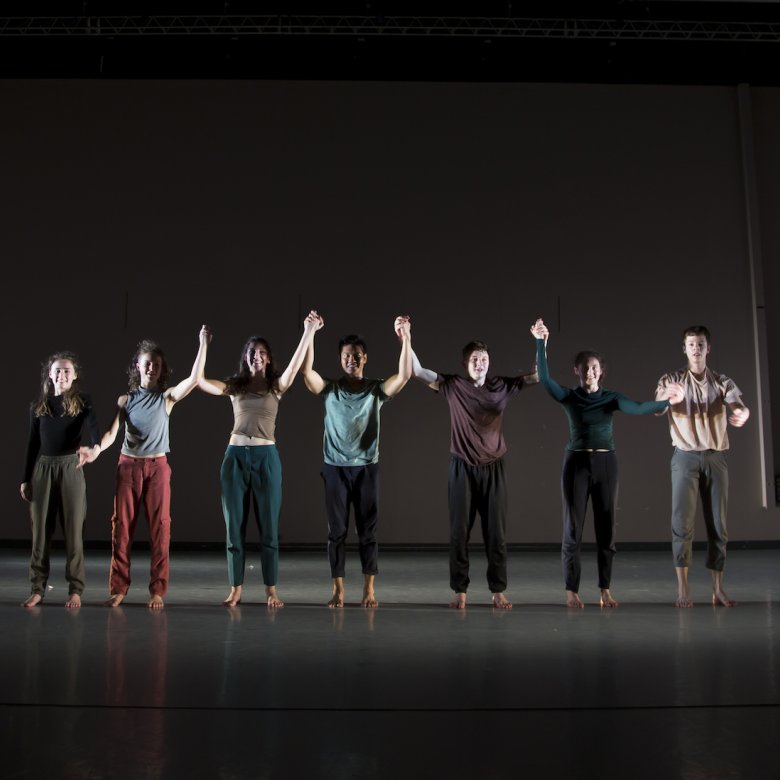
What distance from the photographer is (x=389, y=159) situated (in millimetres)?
7547

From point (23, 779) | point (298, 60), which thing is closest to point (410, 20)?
point (298, 60)

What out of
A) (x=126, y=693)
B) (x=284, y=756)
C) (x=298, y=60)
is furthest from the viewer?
(x=298, y=60)

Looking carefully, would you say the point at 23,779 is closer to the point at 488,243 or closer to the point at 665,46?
the point at 488,243

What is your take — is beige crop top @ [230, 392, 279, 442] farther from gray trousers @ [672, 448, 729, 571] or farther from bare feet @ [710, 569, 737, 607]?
bare feet @ [710, 569, 737, 607]

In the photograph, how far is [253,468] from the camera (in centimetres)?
430

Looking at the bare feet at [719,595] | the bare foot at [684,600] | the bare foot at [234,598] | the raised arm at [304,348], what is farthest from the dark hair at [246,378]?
the bare feet at [719,595]

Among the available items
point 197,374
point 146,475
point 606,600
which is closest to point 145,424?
point 146,475

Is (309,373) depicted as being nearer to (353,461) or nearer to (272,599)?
(353,461)

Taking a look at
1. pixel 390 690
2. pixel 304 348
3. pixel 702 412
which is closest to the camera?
→ pixel 390 690

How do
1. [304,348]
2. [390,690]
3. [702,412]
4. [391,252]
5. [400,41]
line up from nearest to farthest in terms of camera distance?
1. [390,690]
2. [304,348]
3. [702,412]
4. [400,41]
5. [391,252]

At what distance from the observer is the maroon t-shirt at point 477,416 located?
4.26 metres

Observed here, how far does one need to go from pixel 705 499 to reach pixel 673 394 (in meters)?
0.57

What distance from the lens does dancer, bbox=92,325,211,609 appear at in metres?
→ 4.19

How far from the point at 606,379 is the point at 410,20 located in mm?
3494
